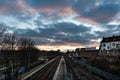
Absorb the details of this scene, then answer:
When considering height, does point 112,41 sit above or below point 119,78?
above

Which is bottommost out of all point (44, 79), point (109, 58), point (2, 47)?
point (44, 79)

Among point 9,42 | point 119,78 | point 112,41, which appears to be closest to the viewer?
point 119,78

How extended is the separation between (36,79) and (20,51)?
126 ft

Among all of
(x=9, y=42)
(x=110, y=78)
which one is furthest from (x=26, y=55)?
(x=110, y=78)

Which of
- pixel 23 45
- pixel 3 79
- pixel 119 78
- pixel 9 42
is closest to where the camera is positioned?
pixel 119 78

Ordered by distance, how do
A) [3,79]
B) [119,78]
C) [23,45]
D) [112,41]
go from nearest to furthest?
[119,78] < [3,79] < [23,45] < [112,41]

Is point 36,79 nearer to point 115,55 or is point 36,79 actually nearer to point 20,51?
point 115,55

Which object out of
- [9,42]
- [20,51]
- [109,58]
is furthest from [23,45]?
[109,58]

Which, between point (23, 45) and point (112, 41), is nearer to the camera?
point (23, 45)

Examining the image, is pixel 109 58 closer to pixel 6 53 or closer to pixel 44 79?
pixel 44 79

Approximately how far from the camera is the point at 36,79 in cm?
3628

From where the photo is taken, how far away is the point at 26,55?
2781 inches

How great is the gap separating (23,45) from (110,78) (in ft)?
168

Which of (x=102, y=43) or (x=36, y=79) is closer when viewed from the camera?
(x=36, y=79)
